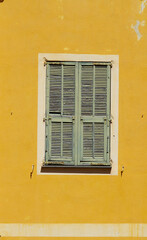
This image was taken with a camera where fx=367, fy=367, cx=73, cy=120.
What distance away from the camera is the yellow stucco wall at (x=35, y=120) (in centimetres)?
520

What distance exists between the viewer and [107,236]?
525cm

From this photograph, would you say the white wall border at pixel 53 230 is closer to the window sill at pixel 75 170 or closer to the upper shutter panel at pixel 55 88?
the window sill at pixel 75 170

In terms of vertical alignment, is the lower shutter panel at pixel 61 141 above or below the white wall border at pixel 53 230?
above

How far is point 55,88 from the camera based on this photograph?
524 centimetres

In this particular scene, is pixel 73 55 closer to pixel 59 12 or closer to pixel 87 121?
pixel 59 12

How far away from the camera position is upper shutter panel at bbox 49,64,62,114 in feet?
17.1

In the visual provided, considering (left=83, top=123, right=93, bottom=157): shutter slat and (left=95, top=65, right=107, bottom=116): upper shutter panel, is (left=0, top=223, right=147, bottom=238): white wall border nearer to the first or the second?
(left=83, top=123, right=93, bottom=157): shutter slat

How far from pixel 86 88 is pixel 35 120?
860mm

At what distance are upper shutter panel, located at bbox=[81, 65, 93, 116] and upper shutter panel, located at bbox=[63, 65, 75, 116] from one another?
0.14 metres

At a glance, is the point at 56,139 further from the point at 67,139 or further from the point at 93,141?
the point at 93,141

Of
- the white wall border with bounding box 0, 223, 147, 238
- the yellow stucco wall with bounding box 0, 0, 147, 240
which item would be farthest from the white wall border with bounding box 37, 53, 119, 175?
the white wall border with bounding box 0, 223, 147, 238

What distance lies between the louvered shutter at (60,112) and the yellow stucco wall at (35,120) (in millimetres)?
199

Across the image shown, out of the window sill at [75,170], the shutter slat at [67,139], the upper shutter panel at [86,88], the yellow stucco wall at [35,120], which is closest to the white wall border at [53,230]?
the yellow stucco wall at [35,120]

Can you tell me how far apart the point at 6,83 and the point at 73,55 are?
3.38 ft
